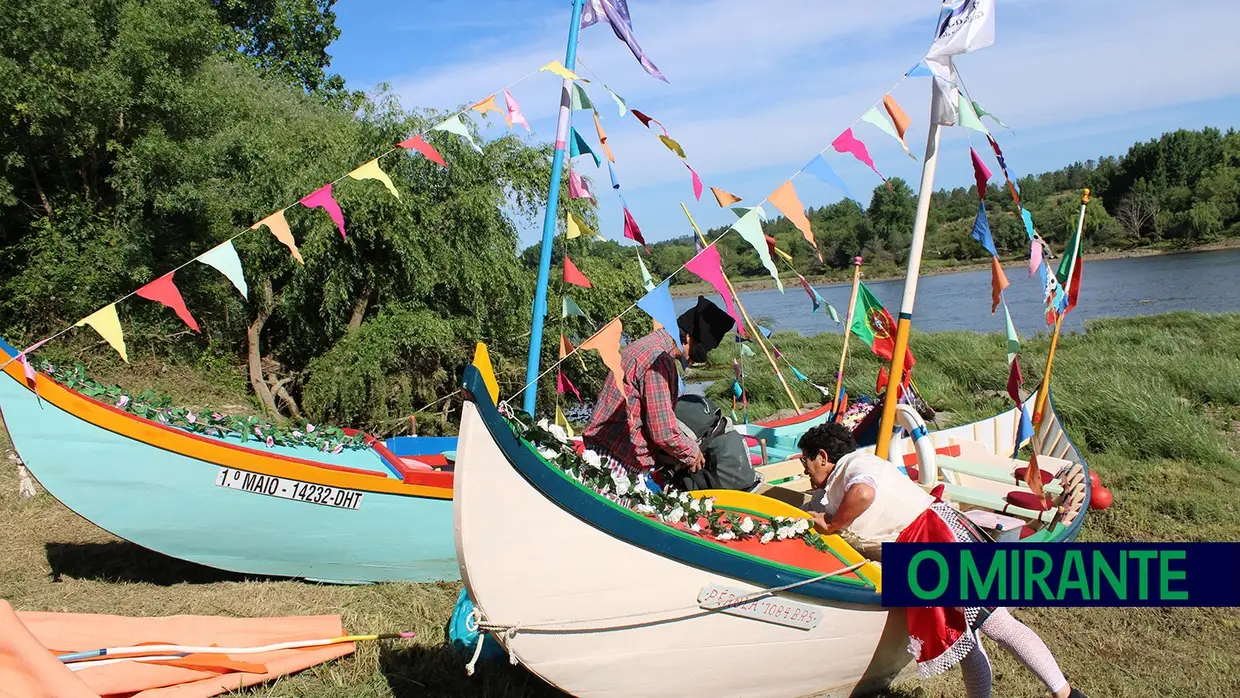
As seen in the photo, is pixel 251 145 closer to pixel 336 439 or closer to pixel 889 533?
pixel 336 439

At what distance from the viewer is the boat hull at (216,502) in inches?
196

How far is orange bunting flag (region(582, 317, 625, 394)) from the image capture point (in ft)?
12.2

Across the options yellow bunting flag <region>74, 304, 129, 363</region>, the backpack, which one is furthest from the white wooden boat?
yellow bunting flag <region>74, 304, 129, 363</region>

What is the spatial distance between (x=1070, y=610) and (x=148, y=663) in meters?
4.70

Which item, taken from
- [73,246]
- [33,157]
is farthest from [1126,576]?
[33,157]

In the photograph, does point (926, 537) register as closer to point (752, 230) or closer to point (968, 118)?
point (752, 230)

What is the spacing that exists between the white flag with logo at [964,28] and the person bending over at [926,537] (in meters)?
2.17

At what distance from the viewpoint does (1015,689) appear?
13.4 ft

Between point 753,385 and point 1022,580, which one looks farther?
point 753,385

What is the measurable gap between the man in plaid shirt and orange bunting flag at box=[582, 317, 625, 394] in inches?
2.0

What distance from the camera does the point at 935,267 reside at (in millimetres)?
47688

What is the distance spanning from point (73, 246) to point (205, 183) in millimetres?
2264

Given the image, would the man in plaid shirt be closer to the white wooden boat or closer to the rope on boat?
the white wooden boat

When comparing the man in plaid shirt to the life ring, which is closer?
the man in plaid shirt
